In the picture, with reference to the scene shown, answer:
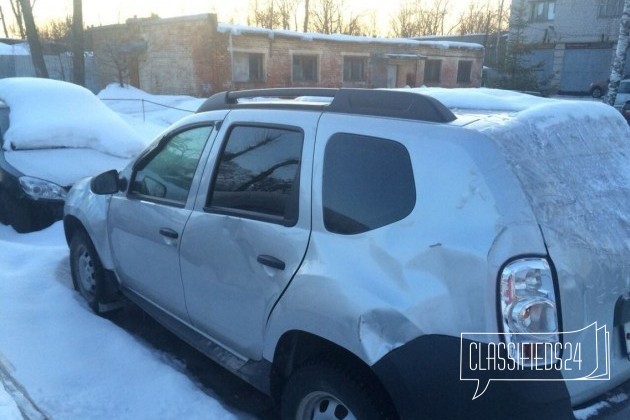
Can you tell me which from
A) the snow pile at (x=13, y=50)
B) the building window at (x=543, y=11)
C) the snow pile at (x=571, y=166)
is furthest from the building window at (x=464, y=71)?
A: the snow pile at (x=571, y=166)

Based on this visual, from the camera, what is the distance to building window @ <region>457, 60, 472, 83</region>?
3282cm

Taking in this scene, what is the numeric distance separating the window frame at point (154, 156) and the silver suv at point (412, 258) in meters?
0.21

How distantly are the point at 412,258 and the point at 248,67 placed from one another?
23966mm

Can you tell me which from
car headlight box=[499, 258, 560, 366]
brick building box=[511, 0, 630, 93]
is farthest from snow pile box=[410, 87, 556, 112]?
brick building box=[511, 0, 630, 93]

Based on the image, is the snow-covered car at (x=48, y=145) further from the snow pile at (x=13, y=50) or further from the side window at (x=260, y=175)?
the snow pile at (x=13, y=50)

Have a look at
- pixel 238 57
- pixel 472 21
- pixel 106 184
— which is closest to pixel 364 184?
pixel 106 184

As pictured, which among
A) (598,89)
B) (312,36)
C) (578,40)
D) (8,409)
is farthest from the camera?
(578,40)

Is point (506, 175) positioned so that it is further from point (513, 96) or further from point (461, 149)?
point (513, 96)

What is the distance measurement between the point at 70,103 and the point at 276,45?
60.8ft

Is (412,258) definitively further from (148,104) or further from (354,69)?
(354,69)

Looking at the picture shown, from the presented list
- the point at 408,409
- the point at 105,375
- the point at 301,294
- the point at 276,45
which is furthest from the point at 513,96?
the point at 276,45

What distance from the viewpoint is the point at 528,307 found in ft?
5.95

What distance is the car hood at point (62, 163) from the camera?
5.89m

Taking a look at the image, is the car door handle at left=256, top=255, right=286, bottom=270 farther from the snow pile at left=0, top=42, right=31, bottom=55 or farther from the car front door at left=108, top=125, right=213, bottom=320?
the snow pile at left=0, top=42, right=31, bottom=55
